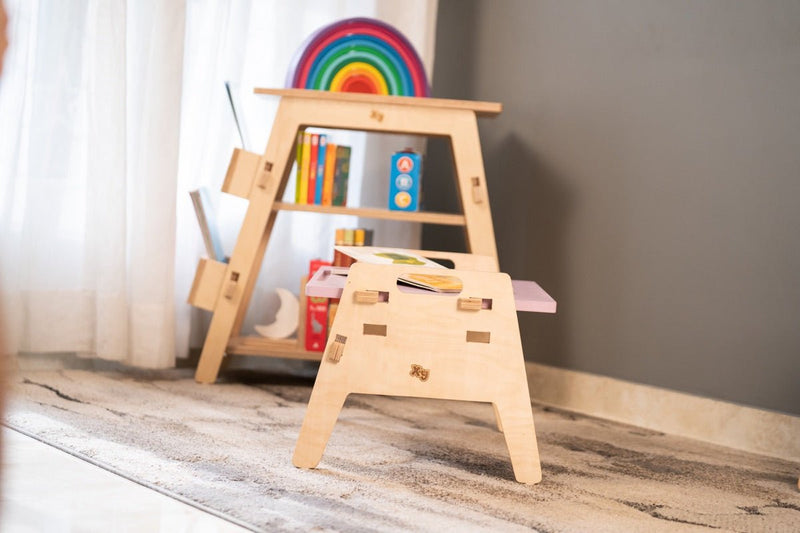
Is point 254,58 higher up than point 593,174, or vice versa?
point 254,58

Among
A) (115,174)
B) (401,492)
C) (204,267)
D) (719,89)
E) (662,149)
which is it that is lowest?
(401,492)

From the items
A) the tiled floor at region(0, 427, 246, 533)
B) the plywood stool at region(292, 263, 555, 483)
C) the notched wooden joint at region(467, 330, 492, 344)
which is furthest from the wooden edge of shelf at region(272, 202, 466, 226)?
the tiled floor at region(0, 427, 246, 533)

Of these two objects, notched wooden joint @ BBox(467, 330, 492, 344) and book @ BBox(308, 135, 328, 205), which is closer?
notched wooden joint @ BBox(467, 330, 492, 344)

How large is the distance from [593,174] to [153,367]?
1097 millimetres

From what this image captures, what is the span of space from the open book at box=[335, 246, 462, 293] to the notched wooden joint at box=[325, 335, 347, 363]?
131 millimetres

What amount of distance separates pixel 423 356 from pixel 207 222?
2.86 feet

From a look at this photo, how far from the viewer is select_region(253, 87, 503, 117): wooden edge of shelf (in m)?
1.90

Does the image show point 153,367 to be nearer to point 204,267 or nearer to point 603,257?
point 204,267

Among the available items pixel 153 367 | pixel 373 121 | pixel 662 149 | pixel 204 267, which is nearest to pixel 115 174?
pixel 204 267

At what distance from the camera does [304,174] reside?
6.65 feet

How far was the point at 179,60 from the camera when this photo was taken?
6.67ft

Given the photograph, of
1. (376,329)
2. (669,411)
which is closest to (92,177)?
(376,329)

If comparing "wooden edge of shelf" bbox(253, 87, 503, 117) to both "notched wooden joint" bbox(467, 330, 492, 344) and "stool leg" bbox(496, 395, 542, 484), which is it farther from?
"stool leg" bbox(496, 395, 542, 484)

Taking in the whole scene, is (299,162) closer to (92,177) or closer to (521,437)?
(92,177)
